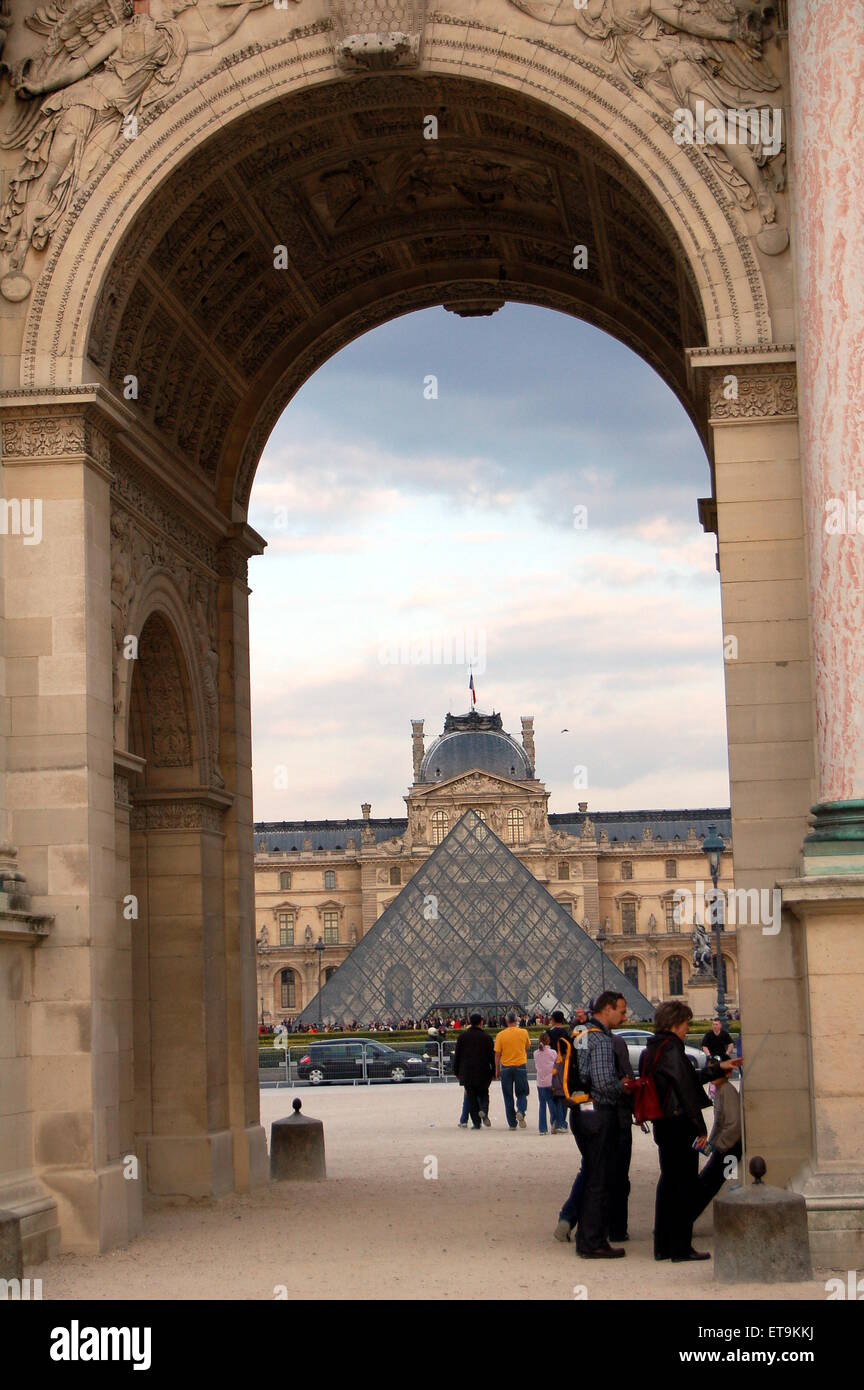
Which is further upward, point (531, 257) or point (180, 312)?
point (531, 257)

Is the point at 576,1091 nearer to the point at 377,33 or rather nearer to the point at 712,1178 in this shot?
the point at 712,1178

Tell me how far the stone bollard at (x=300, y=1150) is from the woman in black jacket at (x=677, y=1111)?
8149 mm

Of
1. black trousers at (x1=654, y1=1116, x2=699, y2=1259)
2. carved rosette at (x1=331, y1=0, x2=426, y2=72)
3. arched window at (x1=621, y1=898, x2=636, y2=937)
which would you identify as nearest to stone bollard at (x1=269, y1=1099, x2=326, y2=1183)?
black trousers at (x1=654, y1=1116, x2=699, y2=1259)

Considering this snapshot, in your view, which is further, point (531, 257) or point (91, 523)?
point (531, 257)

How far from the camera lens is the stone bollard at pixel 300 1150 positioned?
71.7 ft

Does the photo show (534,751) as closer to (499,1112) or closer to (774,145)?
(499,1112)

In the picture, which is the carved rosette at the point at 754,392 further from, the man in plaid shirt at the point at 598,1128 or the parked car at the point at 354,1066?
the parked car at the point at 354,1066

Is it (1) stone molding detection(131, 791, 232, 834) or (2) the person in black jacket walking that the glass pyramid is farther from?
(1) stone molding detection(131, 791, 232, 834)

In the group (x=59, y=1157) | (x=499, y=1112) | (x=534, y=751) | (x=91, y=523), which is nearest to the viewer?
(x=59, y=1157)

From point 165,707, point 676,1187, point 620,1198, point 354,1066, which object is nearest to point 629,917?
point 354,1066

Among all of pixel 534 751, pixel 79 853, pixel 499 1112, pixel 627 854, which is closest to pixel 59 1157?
pixel 79 853

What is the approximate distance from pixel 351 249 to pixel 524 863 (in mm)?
132386

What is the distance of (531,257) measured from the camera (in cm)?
2195

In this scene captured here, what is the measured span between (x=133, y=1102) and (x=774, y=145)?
37.0 ft
